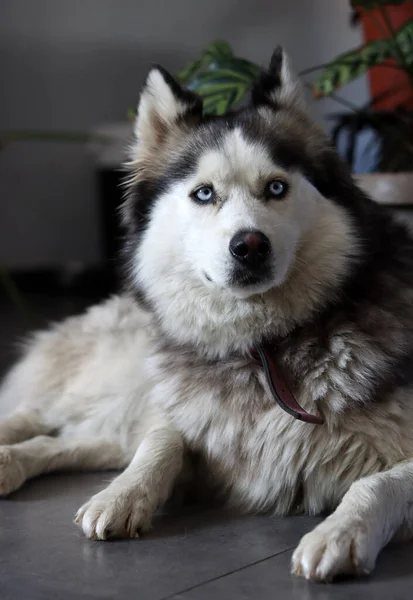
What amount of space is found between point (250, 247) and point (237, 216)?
9 centimetres

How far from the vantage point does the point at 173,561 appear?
1.60 metres

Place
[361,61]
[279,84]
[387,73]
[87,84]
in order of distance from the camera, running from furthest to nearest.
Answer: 1. [87,84]
2. [387,73]
3. [361,61]
4. [279,84]

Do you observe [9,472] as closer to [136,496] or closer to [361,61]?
[136,496]

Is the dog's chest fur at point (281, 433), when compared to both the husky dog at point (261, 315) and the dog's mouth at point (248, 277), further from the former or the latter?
the dog's mouth at point (248, 277)

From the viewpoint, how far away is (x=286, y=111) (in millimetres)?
2012

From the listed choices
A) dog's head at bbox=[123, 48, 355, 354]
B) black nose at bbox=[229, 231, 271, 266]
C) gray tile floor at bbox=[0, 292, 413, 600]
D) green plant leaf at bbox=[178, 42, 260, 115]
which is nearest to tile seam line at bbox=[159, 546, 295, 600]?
gray tile floor at bbox=[0, 292, 413, 600]

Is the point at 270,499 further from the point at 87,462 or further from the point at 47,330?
the point at 47,330

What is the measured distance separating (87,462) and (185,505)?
1.31 ft

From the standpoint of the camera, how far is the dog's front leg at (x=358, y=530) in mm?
1459

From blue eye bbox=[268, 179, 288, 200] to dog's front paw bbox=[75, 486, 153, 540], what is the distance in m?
0.73

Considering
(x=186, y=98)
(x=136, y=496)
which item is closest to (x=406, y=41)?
(x=186, y=98)

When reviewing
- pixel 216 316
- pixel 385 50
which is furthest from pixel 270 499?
pixel 385 50

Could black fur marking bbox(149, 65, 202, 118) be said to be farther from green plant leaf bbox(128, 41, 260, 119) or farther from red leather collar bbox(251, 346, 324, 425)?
green plant leaf bbox(128, 41, 260, 119)

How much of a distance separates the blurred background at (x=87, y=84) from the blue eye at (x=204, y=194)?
3588mm
